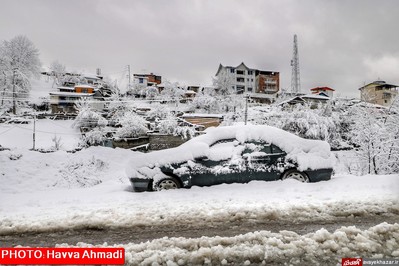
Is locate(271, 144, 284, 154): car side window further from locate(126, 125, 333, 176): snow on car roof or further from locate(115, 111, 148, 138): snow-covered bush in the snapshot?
locate(115, 111, 148, 138): snow-covered bush

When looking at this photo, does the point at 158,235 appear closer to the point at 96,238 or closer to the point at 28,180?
the point at 96,238

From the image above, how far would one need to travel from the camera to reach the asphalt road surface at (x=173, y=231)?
126 inches

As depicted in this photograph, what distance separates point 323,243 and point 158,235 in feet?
6.55

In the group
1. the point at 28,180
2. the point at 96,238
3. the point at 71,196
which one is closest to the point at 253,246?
the point at 96,238

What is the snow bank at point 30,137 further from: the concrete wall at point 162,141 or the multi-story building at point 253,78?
the multi-story building at point 253,78

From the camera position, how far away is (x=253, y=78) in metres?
52.1

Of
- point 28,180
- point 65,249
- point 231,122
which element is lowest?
point 28,180

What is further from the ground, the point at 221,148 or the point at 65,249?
the point at 221,148

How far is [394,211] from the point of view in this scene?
152 inches

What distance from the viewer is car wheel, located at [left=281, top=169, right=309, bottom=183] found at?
5781 mm

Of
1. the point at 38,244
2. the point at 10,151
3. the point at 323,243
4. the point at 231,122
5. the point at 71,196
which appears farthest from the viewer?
the point at 231,122

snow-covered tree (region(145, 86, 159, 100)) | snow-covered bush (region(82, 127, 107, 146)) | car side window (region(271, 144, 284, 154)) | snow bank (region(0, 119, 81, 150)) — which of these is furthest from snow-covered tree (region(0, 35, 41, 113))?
snow-covered tree (region(145, 86, 159, 100))

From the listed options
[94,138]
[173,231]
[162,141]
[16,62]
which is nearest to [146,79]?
[94,138]

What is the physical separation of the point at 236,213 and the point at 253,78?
51110mm
